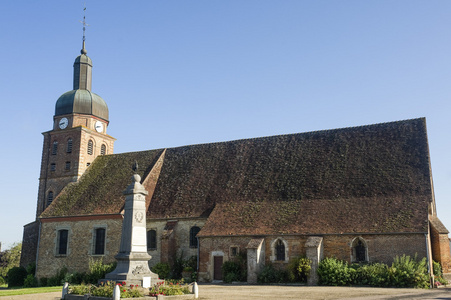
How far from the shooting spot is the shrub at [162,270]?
3053 cm

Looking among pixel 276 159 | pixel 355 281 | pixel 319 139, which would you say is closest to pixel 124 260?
pixel 355 281

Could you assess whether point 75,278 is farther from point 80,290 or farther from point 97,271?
point 80,290

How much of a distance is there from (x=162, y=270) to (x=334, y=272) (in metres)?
11.6

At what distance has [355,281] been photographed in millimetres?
24953

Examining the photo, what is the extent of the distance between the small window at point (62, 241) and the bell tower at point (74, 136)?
5.27 meters

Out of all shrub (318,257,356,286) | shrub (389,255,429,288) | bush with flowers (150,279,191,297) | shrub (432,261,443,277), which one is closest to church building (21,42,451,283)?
shrub (432,261,443,277)

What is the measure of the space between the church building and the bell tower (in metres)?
0.11

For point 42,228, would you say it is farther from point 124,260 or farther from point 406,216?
point 406,216

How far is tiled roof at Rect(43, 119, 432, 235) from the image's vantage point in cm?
2758

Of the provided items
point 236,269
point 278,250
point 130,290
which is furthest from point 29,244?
point 130,290

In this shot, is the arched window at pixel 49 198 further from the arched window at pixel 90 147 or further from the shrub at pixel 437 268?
the shrub at pixel 437 268

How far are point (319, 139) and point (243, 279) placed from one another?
11.9 meters

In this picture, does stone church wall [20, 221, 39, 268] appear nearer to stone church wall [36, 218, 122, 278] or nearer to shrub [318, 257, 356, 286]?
stone church wall [36, 218, 122, 278]

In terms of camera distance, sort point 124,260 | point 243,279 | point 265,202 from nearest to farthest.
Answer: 1. point 124,260
2. point 243,279
3. point 265,202
